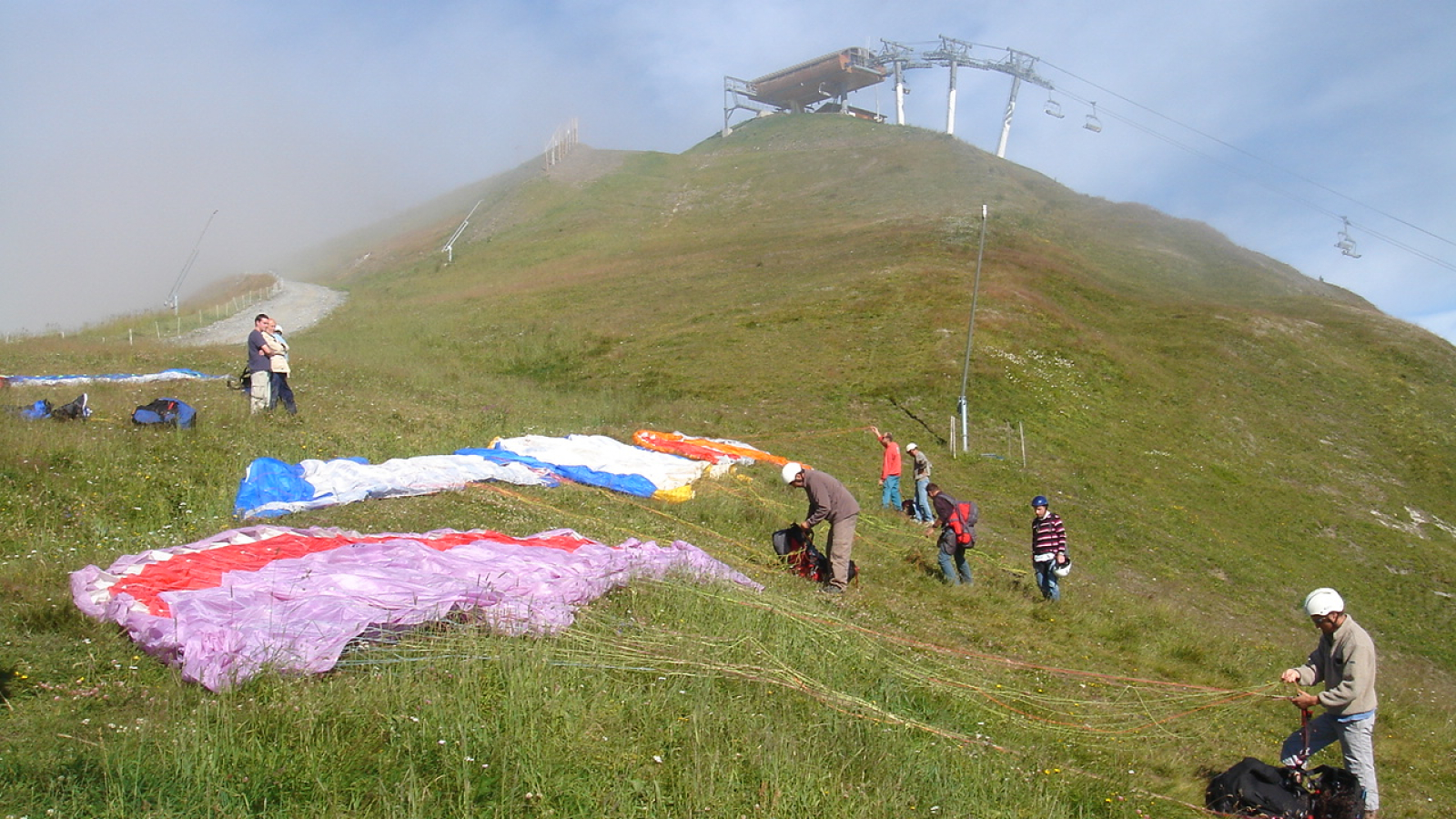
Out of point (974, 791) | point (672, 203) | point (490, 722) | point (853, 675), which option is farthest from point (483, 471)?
point (672, 203)

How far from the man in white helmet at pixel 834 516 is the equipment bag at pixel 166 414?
8.74 metres

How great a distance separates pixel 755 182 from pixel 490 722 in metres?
66.3

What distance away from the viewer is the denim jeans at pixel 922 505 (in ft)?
61.2

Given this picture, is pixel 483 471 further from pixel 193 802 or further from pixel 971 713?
pixel 193 802

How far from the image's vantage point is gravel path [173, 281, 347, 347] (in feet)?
123

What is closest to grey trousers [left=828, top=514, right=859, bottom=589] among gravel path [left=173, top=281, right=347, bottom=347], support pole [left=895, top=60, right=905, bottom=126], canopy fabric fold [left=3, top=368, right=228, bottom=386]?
canopy fabric fold [left=3, top=368, right=228, bottom=386]

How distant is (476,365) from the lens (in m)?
33.3

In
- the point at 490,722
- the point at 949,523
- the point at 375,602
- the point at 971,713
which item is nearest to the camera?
the point at 490,722

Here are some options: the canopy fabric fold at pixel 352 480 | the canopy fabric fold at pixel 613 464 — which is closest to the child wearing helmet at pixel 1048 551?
the canopy fabric fold at pixel 613 464

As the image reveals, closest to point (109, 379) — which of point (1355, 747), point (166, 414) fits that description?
point (166, 414)

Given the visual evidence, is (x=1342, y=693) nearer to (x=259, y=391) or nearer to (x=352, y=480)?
(x=352, y=480)

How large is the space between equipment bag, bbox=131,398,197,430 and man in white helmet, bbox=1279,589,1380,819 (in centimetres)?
1351

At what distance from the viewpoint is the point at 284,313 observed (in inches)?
1770

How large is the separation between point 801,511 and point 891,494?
13.5 feet
